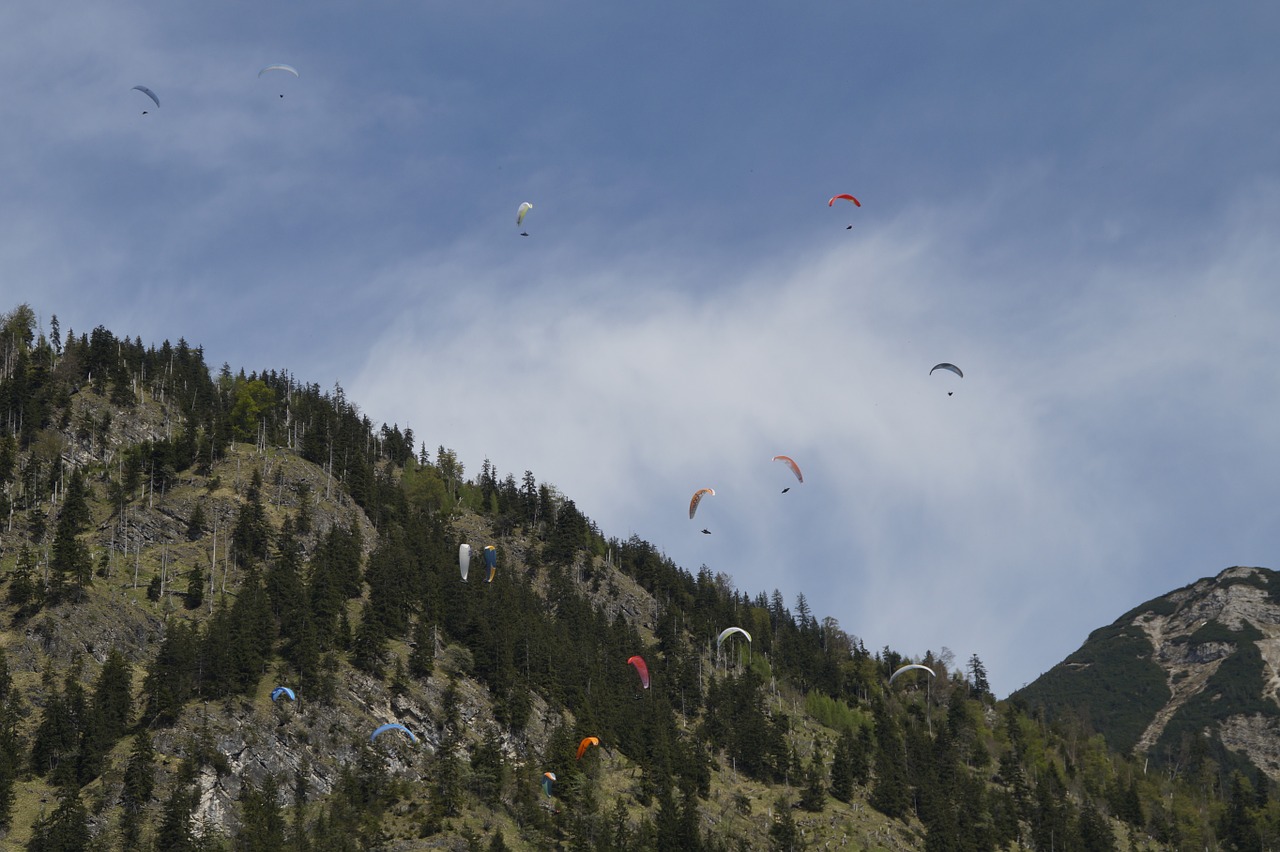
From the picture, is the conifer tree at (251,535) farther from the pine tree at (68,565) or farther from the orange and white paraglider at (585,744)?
the orange and white paraglider at (585,744)

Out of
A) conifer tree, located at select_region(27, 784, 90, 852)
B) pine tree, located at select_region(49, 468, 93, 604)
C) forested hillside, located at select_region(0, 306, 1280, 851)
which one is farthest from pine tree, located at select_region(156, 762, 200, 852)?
pine tree, located at select_region(49, 468, 93, 604)

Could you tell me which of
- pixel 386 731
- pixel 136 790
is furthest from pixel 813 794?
pixel 136 790

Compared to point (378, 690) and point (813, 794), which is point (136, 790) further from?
point (813, 794)

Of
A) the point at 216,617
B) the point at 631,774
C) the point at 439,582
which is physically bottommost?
the point at 631,774

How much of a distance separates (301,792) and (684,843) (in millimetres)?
34490

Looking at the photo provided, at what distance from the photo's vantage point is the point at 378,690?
12219cm

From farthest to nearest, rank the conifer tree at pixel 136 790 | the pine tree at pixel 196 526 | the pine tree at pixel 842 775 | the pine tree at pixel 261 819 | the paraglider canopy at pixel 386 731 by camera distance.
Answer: the pine tree at pixel 842 775 < the pine tree at pixel 196 526 < the paraglider canopy at pixel 386 731 < the pine tree at pixel 261 819 < the conifer tree at pixel 136 790

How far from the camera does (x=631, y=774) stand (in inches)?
5069

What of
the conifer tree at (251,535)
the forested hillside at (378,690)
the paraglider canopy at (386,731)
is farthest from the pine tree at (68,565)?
the paraglider canopy at (386,731)

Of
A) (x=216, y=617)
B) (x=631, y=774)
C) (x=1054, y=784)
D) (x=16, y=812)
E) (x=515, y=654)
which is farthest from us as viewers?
(x=1054, y=784)

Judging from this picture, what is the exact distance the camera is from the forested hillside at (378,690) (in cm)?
10288

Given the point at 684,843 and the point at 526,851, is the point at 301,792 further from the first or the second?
the point at 684,843

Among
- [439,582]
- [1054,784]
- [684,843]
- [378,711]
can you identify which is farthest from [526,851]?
[1054,784]

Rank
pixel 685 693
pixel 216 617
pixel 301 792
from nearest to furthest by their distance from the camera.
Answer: pixel 301 792 < pixel 216 617 < pixel 685 693
